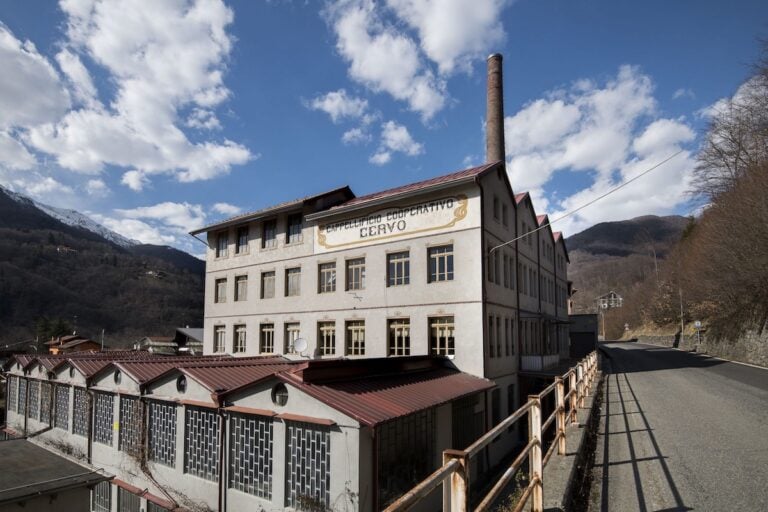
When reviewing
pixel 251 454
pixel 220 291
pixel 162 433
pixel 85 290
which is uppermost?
pixel 85 290

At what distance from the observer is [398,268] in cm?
2031

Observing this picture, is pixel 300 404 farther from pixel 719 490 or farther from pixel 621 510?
pixel 719 490

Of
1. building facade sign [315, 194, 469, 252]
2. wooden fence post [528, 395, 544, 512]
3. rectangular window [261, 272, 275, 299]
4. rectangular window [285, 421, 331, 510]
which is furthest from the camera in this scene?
rectangular window [261, 272, 275, 299]

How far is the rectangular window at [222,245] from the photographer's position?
95.0 feet

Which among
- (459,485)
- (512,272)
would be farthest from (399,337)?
(459,485)

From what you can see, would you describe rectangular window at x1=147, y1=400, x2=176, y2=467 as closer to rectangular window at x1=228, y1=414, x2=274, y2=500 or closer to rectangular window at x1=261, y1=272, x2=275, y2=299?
rectangular window at x1=228, y1=414, x2=274, y2=500

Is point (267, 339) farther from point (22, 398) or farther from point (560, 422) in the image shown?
point (560, 422)

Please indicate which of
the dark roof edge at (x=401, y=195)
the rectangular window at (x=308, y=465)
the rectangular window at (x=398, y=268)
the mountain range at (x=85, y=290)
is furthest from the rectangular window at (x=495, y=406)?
the mountain range at (x=85, y=290)

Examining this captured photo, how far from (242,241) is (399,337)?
1313cm

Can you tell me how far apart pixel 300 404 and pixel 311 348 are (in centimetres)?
1199

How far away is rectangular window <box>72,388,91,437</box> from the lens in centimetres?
1847

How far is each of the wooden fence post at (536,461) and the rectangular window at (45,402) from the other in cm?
2351

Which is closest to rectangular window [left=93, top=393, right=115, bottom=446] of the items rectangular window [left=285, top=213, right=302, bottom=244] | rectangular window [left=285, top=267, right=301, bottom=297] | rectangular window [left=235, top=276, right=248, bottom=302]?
rectangular window [left=285, top=267, right=301, bottom=297]

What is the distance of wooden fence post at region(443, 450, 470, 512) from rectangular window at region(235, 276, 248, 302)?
2589 centimetres
